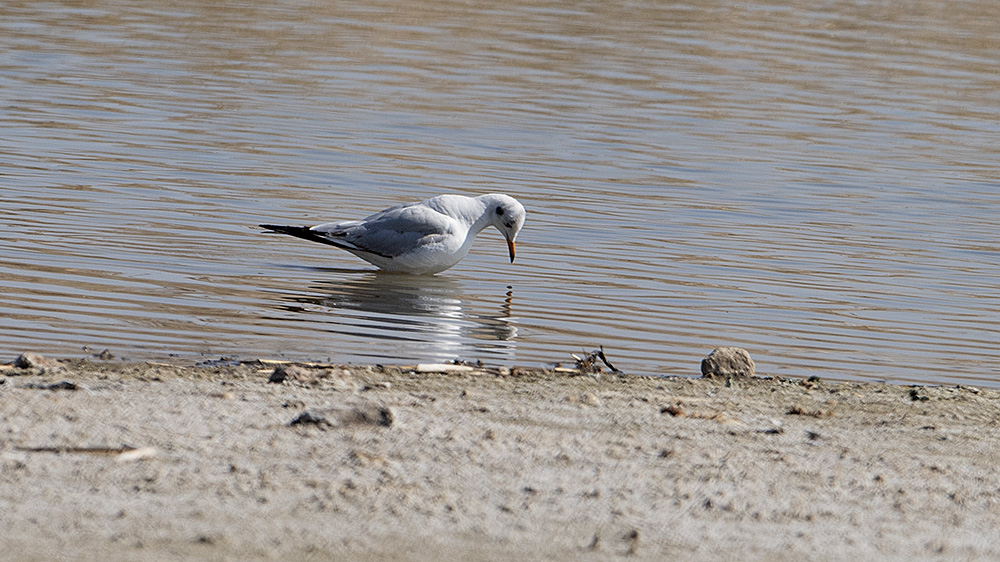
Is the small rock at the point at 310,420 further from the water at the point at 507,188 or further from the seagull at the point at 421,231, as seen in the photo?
the seagull at the point at 421,231

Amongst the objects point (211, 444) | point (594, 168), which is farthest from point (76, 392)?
point (594, 168)

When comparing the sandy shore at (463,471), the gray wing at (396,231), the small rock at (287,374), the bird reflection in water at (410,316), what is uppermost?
the gray wing at (396,231)

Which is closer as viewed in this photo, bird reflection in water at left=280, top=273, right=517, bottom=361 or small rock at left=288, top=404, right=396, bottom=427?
small rock at left=288, top=404, right=396, bottom=427

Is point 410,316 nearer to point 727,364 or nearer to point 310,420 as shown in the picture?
point 727,364

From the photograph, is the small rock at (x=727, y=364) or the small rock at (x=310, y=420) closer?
the small rock at (x=310, y=420)

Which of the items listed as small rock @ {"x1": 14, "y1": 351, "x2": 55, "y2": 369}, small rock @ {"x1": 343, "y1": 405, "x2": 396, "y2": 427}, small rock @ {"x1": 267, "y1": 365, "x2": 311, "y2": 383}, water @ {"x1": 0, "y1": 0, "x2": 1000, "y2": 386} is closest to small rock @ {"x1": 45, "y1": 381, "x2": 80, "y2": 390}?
small rock @ {"x1": 14, "y1": 351, "x2": 55, "y2": 369}

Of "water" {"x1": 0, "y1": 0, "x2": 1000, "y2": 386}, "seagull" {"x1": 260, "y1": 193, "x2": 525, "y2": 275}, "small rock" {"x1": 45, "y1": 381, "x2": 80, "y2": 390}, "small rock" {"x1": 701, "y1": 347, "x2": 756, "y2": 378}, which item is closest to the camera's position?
"small rock" {"x1": 45, "y1": 381, "x2": 80, "y2": 390}

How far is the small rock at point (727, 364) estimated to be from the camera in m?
7.22

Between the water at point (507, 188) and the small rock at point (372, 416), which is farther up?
the water at point (507, 188)

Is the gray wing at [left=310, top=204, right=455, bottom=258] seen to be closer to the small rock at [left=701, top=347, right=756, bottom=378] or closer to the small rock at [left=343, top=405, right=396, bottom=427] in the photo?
the small rock at [left=701, top=347, right=756, bottom=378]

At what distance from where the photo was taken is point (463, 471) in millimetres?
5223

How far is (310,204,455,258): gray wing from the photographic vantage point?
1005 cm

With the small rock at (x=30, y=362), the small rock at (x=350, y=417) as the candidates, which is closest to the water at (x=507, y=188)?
the small rock at (x=30, y=362)

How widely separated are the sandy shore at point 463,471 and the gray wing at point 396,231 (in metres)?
3.38
